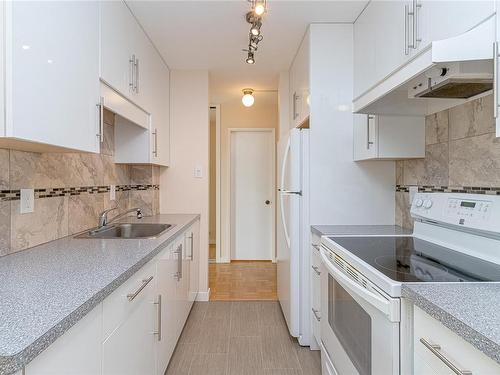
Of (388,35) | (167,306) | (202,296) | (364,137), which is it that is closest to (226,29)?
(388,35)

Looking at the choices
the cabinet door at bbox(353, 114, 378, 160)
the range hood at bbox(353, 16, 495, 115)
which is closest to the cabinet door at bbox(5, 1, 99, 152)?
the range hood at bbox(353, 16, 495, 115)

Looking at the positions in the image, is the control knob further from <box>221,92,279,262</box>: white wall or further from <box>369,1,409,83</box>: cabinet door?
<box>221,92,279,262</box>: white wall

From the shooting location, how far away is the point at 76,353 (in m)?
0.83

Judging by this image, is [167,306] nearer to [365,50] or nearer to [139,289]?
[139,289]

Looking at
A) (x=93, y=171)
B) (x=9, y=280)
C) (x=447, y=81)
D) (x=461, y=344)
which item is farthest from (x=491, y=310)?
(x=93, y=171)

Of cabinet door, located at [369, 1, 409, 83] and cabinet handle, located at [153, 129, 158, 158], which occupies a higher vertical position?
cabinet door, located at [369, 1, 409, 83]

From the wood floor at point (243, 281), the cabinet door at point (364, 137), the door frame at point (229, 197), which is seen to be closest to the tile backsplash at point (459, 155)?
the cabinet door at point (364, 137)

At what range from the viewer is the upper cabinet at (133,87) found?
5.54ft

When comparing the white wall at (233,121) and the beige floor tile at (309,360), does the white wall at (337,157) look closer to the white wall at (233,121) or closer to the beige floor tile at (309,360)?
the beige floor tile at (309,360)

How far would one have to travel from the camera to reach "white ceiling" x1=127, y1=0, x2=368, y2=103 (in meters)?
2.03

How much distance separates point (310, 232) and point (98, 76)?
1.61 meters

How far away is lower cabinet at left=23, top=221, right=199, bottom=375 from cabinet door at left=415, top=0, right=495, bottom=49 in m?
1.56

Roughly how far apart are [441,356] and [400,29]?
1.48 metres

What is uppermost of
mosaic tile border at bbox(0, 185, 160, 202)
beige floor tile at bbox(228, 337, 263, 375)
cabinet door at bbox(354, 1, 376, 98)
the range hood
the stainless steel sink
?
cabinet door at bbox(354, 1, 376, 98)
